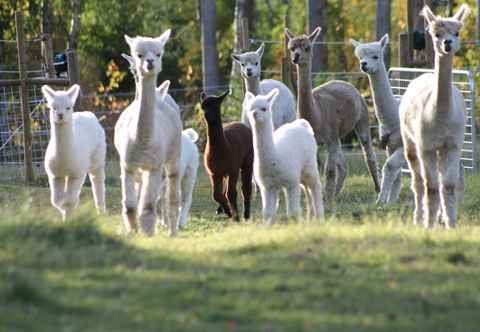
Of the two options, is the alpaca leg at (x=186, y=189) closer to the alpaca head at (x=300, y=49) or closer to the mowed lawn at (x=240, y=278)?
the mowed lawn at (x=240, y=278)

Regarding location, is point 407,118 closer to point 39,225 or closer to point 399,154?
point 399,154

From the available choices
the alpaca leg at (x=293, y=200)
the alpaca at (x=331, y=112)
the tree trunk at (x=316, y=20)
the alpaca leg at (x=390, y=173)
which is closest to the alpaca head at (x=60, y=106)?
the alpaca leg at (x=293, y=200)

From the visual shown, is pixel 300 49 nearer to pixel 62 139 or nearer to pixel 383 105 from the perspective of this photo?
pixel 383 105

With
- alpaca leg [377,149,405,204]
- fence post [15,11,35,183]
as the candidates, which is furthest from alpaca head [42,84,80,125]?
fence post [15,11,35,183]

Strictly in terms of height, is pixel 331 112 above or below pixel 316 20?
below

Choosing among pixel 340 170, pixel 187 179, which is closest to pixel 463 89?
pixel 340 170

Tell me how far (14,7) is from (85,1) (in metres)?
2.79

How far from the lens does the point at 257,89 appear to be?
42.4ft

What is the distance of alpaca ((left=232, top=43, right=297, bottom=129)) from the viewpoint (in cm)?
1276

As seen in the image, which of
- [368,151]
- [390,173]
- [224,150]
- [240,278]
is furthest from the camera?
[368,151]

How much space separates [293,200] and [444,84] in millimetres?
1536

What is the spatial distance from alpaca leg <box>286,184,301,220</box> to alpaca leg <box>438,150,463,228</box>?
117cm

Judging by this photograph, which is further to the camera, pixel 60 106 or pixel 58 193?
pixel 58 193

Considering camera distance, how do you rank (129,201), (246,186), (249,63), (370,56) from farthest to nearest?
(249,63) → (370,56) → (246,186) → (129,201)
